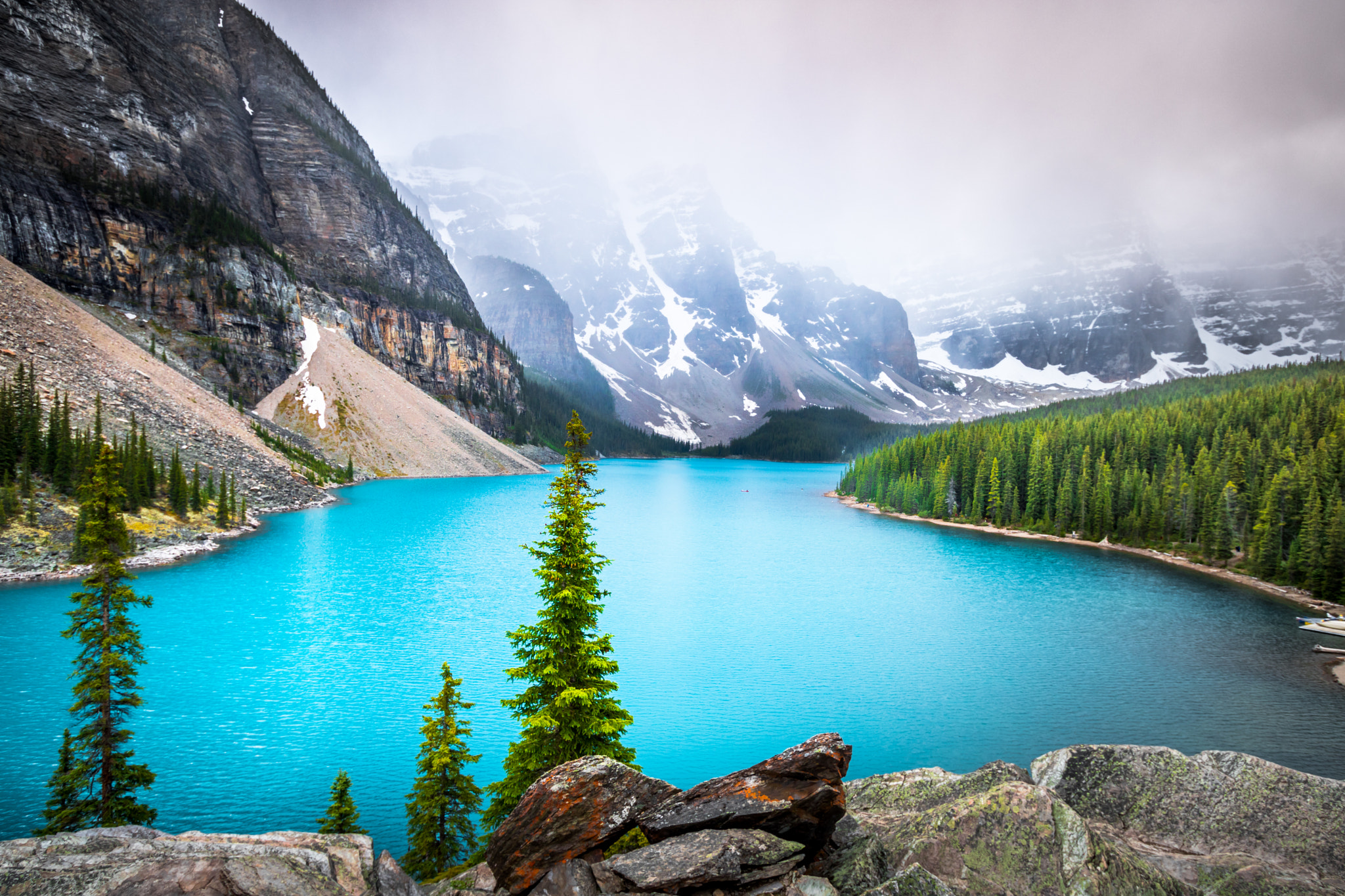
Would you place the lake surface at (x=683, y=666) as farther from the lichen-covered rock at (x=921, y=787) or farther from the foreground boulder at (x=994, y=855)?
the foreground boulder at (x=994, y=855)

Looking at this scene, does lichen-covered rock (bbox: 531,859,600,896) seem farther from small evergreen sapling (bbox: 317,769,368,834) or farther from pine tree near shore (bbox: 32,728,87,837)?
pine tree near shore (bbox: 32,728,87,837)

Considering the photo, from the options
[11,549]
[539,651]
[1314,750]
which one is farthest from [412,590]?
[1314,750]

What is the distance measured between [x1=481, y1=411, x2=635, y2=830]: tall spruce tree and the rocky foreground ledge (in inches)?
107

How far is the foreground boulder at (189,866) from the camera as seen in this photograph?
5.60 metres

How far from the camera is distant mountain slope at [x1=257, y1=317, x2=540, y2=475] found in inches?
3386

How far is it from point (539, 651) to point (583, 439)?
438 centimetres

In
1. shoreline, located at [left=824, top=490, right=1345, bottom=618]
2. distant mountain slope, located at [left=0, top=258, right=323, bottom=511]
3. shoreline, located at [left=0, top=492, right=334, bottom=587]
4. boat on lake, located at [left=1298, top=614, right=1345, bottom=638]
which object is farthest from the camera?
distant mountain slope, located at [left=0, top=258, right=323, bottom=511]

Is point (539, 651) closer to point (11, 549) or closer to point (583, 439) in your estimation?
point (583, 439)

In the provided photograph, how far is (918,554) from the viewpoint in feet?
167

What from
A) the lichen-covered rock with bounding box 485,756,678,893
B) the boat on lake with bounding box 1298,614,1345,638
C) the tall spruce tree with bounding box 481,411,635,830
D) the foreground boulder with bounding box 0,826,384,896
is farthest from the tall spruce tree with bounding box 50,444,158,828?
the boat on lake with bounding box 1298,614,1345,638

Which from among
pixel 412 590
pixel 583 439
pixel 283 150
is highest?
pixel 283 150

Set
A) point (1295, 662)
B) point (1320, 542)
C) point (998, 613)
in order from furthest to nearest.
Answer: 1. point (1320, 542)
2. point (998, 613)
3. point (1295, 662)

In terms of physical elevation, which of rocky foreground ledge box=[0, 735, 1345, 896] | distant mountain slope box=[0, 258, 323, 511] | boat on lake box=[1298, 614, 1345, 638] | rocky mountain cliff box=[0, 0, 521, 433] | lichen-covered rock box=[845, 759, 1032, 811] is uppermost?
rocky mountain cliff box=[0, 0, 521, 433]

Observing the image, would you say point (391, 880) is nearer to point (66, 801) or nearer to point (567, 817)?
point (567, 817)
